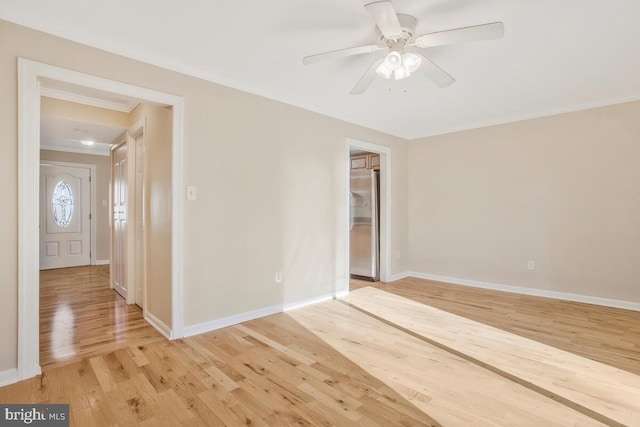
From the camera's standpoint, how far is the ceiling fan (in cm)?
179

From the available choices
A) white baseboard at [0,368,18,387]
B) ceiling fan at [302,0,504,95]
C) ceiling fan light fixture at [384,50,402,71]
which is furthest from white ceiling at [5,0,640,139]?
white baseboard at [0,368,18,387]

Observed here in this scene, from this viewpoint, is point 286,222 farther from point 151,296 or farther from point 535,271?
point 535,271

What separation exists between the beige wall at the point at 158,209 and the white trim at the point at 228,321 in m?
0.21

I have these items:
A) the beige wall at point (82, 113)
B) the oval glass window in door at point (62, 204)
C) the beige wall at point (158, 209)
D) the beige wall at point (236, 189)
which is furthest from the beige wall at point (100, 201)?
the beige wall at point (236, 189)

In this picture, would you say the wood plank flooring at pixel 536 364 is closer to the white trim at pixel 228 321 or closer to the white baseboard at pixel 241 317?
the white baseboard at pixel 241 317

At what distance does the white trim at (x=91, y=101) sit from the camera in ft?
10.9

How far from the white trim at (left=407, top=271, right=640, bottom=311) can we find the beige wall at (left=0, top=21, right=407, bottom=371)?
187 cm

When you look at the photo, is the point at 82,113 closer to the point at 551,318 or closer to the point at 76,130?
the point at 76,130

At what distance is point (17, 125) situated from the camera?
6.73ft

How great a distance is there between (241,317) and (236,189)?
50.6 inches

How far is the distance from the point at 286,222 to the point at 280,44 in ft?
5.96

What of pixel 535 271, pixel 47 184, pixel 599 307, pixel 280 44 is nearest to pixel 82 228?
pixel 47 184

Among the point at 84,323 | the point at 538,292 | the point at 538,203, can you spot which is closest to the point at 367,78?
the point at 538,203

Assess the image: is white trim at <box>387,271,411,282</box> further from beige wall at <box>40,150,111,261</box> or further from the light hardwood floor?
beige wall at <box>40,150,111,261</box>
